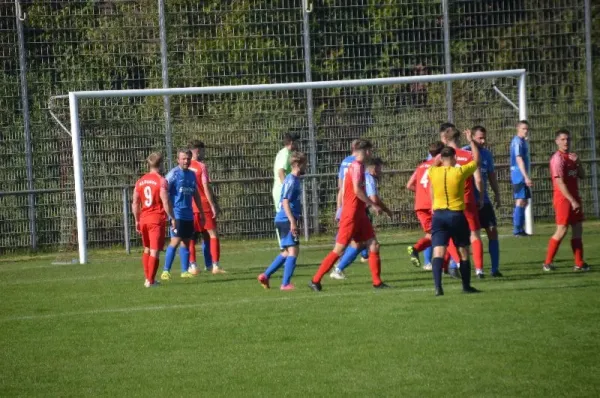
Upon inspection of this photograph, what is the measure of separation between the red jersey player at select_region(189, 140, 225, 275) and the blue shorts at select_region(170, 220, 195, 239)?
63cm

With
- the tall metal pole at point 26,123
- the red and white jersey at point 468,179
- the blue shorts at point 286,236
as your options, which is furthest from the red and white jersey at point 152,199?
the tall metal pole at point 26,123

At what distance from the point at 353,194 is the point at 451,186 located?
5.33 feet

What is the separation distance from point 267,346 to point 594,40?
707 inches

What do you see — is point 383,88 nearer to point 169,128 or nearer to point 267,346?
point 169,128

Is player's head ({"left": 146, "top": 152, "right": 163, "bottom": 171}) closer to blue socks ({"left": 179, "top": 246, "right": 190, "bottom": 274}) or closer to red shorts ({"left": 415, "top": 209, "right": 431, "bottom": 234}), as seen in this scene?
blue socks ({"left": 179, "top": 246, "right": 190, "bottom": 274})

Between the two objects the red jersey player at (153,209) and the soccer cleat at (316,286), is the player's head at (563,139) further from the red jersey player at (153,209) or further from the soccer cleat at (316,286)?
the red jersey player at (153,209)

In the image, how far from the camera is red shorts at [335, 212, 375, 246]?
1463 cm

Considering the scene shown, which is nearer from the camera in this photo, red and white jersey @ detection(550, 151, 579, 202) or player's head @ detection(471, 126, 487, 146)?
red and white jersey @ detection(550, 151, 579, 202)

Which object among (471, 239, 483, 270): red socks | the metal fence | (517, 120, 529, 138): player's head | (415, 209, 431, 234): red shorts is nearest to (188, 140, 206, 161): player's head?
(415, 209, 431, 234): red shorts

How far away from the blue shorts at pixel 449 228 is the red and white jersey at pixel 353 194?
4.50 ft

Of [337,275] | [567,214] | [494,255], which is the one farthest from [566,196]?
[337,275]

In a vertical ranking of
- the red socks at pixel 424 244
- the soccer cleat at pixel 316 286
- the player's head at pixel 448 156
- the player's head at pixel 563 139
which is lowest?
the soccer cleat at pixel 316 286

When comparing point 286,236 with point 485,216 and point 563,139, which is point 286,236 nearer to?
point 485,216

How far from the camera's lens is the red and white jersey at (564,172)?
1584 cm
